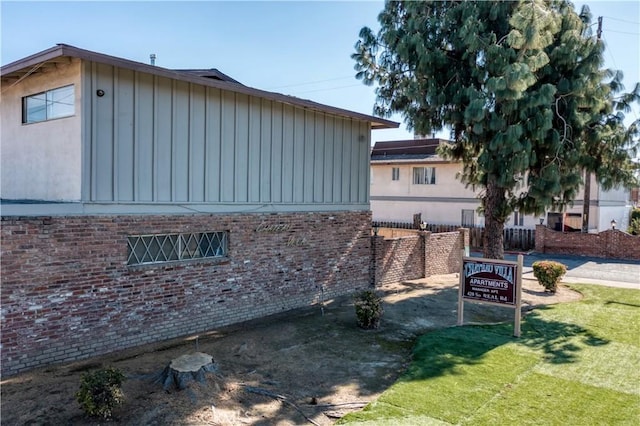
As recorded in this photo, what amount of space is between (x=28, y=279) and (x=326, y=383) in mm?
4648

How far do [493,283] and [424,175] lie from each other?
20.7 metres

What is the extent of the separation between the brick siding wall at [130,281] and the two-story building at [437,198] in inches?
684

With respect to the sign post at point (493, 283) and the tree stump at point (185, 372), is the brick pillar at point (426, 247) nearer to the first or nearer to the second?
the sign post at point (493, 283)

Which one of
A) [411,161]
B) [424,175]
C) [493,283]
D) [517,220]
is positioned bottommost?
[493,283]

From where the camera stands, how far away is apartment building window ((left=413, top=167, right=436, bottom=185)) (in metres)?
29.3

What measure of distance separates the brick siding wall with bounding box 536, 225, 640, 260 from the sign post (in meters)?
16.0

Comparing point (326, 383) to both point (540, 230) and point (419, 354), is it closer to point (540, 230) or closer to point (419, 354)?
point (419, 354)

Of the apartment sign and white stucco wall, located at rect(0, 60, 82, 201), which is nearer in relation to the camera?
white stucco wall, located at rect(0, 60, 82, 201)

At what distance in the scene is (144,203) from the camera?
8.20m

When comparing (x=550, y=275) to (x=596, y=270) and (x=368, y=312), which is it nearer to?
(x=596, y=270)

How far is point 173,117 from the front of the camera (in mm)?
8602

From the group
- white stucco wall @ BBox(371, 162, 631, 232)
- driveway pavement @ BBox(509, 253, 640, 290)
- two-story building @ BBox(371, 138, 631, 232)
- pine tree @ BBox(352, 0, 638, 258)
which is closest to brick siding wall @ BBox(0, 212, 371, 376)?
pine tree @ BBox(352, 0, 638, 258)

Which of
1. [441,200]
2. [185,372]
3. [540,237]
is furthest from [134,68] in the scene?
[441,200]

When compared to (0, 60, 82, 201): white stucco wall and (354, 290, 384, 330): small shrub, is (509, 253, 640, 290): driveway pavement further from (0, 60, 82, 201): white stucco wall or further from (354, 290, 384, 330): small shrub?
(0, 60, 82, 201): white stucco wall
